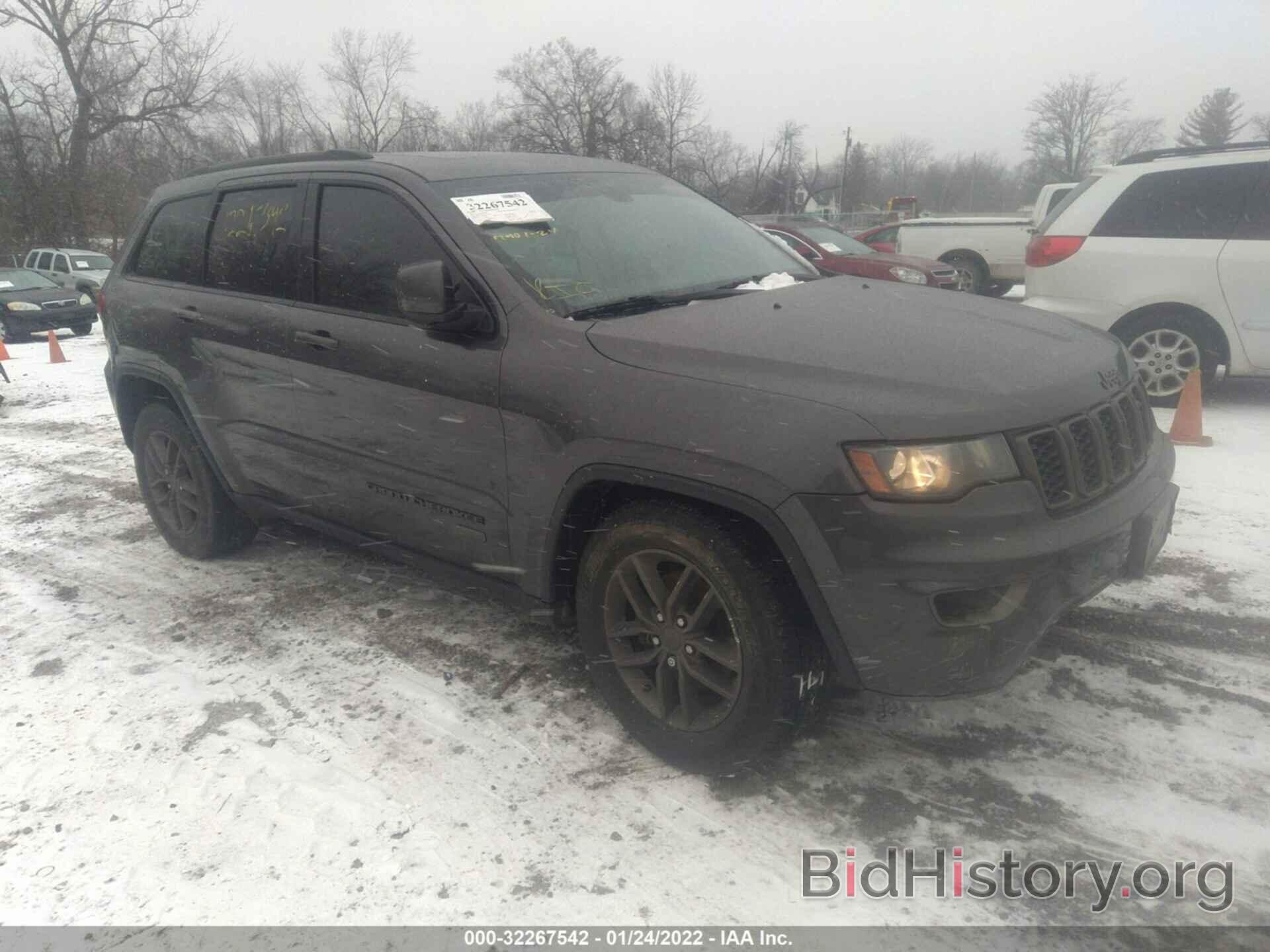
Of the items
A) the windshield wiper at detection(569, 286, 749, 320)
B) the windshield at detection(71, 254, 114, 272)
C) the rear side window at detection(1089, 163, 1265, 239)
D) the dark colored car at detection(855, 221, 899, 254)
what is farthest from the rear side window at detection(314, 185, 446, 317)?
the windshield at detection(71, 254, 114, 272)

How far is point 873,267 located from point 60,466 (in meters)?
8.55

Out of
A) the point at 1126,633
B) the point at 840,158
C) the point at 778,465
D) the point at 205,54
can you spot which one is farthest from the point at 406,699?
the point at 840,158

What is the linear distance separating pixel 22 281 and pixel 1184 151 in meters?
18.2

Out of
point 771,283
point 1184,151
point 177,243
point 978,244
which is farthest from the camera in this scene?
point 978,244

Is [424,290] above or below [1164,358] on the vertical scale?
above

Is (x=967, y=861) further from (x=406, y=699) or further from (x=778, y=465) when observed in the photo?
(x=406, y=699)

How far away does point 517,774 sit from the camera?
2.85 meters

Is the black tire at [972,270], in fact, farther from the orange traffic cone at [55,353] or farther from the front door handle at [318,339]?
the orange traffic cone at [55,353]

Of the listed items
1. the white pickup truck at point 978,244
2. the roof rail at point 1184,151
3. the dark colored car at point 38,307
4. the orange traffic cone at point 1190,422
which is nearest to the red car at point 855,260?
the white pickup truck at point 978,244

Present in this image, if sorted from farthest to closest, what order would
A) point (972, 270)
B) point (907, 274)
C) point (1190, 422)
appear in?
point (972, 270), point (907, 274), point (1190, 422)

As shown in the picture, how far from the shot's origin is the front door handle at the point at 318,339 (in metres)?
3.40

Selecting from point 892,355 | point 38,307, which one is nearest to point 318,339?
point 892,355

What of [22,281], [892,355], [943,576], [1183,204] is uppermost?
[22,281]

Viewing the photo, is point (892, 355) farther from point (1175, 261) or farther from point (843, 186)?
point (843, 186)
